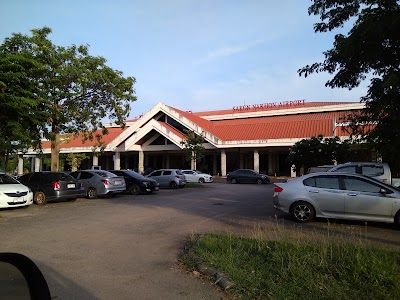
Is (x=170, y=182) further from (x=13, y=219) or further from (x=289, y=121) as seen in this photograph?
(x=289, y=121)

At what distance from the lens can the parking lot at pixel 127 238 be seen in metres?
5.45

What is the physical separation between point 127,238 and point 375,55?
6.89 m

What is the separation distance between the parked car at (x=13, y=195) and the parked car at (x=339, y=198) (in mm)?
9537

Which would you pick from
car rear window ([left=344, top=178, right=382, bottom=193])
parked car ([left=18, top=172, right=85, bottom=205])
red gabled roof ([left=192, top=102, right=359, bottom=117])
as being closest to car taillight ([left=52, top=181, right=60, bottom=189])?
parked car ([left=18, top=172, right=85, bottom=205])

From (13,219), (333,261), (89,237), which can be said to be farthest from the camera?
(13,219)

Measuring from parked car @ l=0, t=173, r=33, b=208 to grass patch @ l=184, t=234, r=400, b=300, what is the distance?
9487 millimetres

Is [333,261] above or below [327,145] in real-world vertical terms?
below

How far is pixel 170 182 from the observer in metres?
26.9

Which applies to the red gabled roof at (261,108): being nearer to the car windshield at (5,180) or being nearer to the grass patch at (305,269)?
the car windshield at (5,180)

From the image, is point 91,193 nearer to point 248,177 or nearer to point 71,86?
point 71,86

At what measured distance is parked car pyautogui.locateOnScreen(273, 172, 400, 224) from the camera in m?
9.73

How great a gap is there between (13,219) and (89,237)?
15.4ft

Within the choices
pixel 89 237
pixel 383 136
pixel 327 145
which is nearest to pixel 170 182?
pixel 327 145

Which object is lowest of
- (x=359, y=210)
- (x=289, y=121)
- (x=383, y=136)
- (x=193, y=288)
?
(x=193, y=288)
